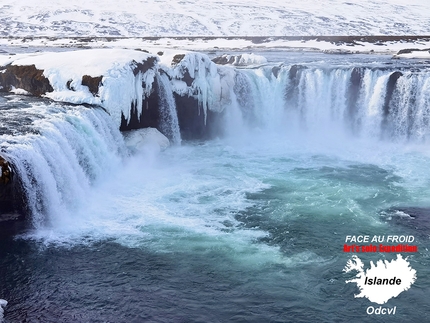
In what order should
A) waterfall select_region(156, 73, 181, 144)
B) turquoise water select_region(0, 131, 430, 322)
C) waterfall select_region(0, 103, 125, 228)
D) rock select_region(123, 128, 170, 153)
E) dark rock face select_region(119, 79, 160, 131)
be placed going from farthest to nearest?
1. waterfall select_region(156, 73, 181, 144)
2. dark rock face select_region(119, 79, 160, 131)
3. rock select_region(123, 128, 170, 153)
4. waterfall select_region(0, 103, 125, 228)
5. turquoise water select_region(0, 131, 430, 322)

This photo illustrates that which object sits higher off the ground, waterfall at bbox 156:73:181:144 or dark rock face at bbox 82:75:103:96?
dark rock face at bbox 82:75:103:96

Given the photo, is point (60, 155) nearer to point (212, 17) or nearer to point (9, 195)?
point (9, 195)

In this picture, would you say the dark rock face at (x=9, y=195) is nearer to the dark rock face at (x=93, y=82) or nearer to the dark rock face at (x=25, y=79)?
the dark rock face at (x=93, y=82)

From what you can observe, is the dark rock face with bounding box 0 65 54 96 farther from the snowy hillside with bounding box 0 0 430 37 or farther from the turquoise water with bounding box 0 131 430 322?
the snowy hillside with bounding box 0 0 430 37

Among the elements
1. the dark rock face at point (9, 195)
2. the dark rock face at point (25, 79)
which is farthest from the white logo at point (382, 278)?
the dark rock face at point (25, 79)

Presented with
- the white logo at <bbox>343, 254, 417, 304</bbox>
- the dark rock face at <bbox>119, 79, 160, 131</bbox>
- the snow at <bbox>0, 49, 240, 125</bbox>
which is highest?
the snow at <bbox>0, 49, 240, 125</bbox>

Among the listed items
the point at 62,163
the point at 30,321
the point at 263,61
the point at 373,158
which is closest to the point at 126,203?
the point at 62,163

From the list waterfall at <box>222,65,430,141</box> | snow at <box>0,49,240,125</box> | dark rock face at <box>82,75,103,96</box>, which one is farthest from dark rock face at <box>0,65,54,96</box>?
waterfall at <box>222,65,430,141</box>
